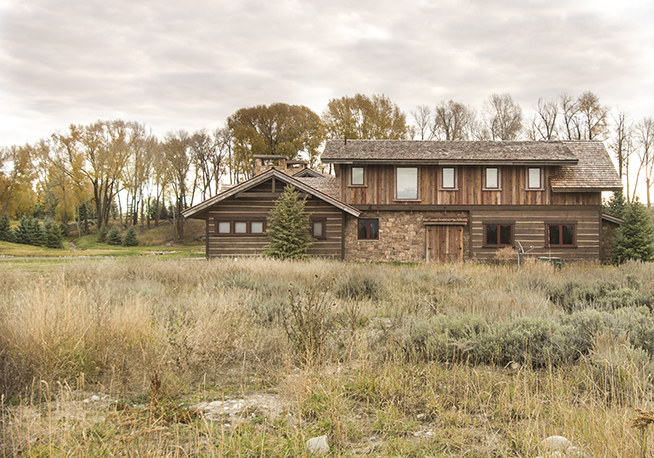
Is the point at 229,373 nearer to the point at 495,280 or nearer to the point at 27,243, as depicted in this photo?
the point at 495,280

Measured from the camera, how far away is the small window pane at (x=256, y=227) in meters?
23.5

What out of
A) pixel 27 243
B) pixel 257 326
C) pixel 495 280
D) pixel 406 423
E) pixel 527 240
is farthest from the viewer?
pixel 27 243

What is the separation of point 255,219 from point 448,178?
11061mm

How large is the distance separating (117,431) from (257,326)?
3437 mm

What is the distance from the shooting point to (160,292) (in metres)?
9.19

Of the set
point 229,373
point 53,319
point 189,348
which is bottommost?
point 229,373

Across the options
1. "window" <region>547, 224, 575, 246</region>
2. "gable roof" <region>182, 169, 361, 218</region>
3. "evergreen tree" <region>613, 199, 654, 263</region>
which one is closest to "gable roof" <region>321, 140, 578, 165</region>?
"gable roof" <region>182, 169, 361, 218</region>

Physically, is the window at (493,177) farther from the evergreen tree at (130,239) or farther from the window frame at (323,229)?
the evergreen tree at (130,239)

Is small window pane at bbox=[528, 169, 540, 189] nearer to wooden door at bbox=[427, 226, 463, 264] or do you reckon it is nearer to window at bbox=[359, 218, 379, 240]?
wooden door at bbox=[427, 226, 463, 264]

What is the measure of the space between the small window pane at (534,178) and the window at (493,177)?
5.85ft

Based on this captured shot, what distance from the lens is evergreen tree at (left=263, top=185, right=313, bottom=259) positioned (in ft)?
68.4

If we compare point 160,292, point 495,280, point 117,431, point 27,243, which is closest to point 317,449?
point 117,431

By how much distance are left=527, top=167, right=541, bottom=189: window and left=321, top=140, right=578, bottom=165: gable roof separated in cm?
67

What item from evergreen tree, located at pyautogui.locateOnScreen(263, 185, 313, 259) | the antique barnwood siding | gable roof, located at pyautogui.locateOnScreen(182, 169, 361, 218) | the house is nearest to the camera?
evergreen tree, located at pyautogui.locateOnScreen(263, 185, 313, 259)
